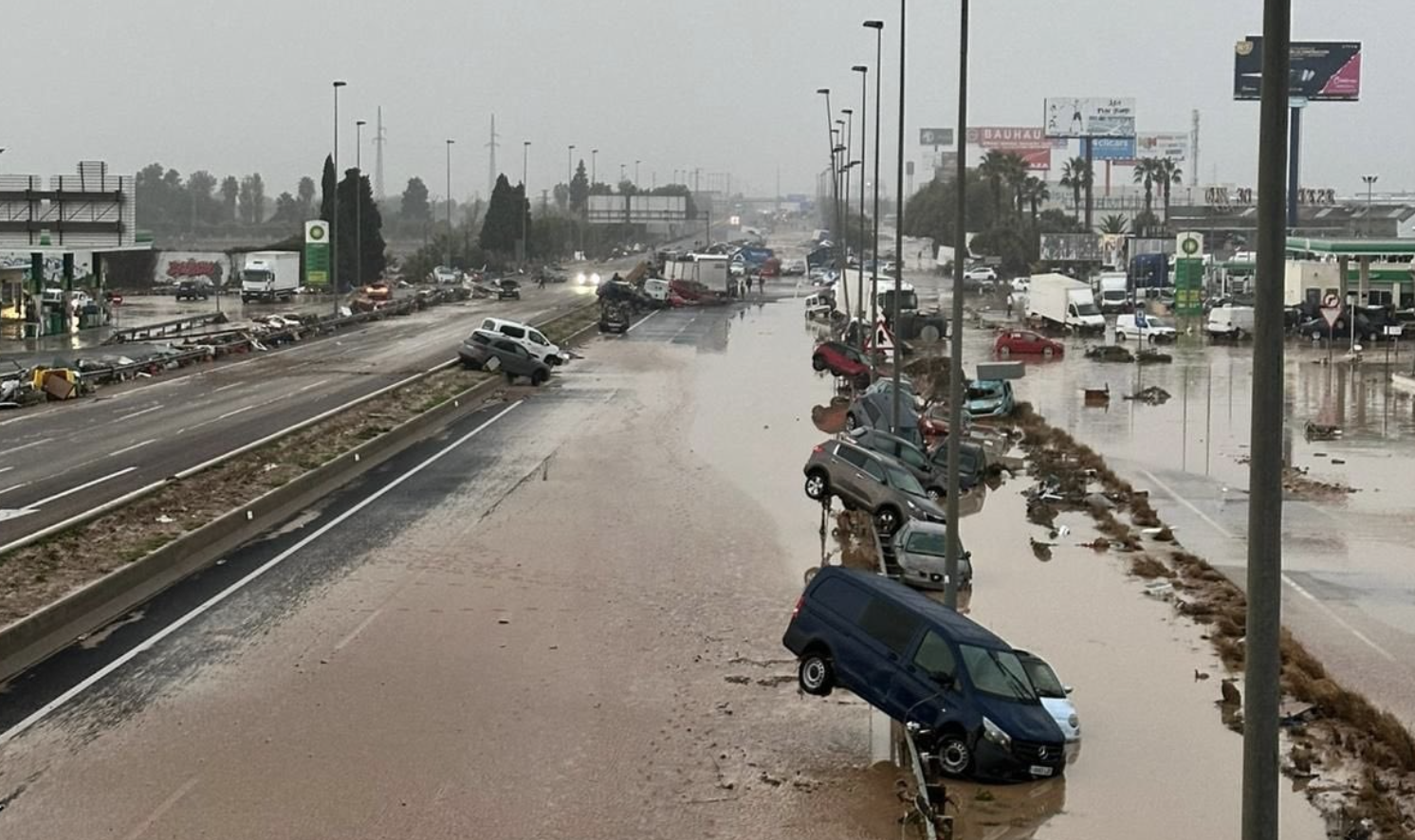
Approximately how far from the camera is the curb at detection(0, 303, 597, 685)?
1978 centimetres

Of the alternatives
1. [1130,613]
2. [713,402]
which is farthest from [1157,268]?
[1130,613]

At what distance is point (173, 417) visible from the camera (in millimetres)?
42125

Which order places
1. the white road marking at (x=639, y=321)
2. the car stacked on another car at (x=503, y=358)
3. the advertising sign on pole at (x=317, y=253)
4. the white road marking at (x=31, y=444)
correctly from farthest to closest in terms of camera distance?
the advertising sign on pole at (x=317, y=253), the white road marking at (x=639, y=321), the car stacked on another car at (x=503, y=358), the white road marking at (x=31, y=444)

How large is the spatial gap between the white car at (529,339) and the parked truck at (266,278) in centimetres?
4275

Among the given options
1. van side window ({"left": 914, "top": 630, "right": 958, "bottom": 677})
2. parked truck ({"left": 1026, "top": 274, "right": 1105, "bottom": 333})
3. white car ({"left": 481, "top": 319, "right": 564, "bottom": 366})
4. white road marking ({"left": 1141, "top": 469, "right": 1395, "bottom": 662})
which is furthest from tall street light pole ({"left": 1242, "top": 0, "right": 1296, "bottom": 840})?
parked truck ({"left": 1026, "top": 274, "right": 1105, "bottom": 333})

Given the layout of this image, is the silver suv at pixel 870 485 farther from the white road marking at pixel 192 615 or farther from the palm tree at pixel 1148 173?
the palm tree at pixel 1148 173

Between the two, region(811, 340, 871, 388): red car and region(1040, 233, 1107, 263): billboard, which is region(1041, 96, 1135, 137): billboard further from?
region(811, 340, 871, 388): red car

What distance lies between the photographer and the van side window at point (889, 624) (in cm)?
1669

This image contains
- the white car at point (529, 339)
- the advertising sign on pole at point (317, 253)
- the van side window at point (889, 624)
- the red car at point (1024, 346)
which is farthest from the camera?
the advertising sign on pole at point (317, 253)

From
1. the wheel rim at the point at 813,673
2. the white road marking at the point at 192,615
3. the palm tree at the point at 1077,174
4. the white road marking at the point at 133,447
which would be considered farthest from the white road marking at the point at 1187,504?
the palm tree at the point at 1077,174

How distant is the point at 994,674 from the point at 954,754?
877 mm

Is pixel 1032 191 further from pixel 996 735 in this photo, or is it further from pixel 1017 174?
pixel 996 735

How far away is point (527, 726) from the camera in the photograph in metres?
17.4

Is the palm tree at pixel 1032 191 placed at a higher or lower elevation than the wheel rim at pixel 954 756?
higher
